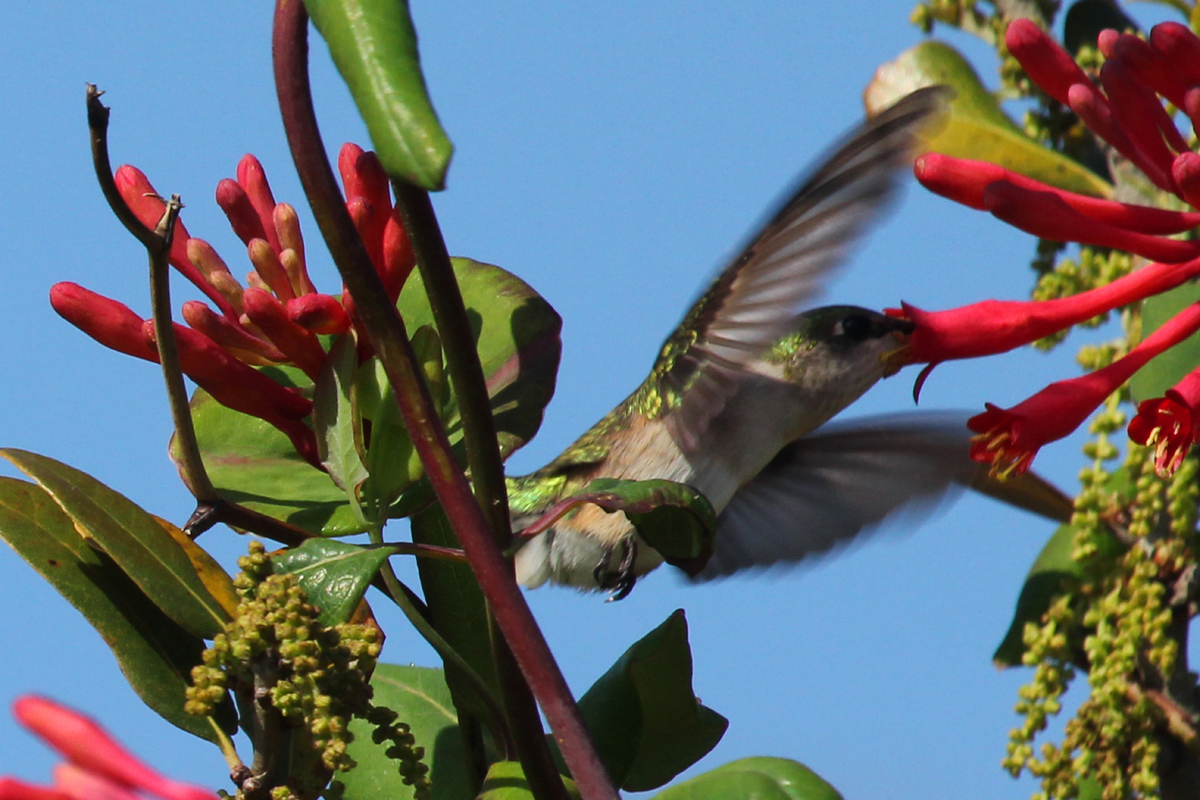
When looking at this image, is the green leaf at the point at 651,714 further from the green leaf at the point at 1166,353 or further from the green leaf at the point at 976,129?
the green leaf at the point at 976,129

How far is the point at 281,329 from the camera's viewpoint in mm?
1321

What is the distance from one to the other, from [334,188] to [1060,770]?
155 cm

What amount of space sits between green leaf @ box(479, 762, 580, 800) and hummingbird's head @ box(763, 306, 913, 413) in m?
1.64

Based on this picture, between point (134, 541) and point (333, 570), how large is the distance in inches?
7.3

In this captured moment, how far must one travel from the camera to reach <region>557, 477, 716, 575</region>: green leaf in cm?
111

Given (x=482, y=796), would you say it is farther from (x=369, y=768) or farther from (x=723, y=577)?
(x=723, y=577)

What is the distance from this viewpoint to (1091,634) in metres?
2.39

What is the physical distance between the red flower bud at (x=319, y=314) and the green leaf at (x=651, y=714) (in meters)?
0.36

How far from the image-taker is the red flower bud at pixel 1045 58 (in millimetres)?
1562

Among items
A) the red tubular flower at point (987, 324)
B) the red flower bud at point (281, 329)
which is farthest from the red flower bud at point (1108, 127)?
the red flower bud at point (281, 329)

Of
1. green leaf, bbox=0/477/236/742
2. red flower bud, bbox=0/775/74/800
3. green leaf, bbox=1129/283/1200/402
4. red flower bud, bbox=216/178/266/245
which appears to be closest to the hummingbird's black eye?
green leaf, bbox=1129/283/1200/402

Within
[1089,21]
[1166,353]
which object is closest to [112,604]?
[1166,353]

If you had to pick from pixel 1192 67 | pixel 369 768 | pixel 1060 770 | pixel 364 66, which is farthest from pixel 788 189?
pixel 364 66

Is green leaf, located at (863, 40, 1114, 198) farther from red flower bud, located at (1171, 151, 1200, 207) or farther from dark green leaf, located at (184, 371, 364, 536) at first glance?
dark green leaf, located at (184, 371, 364, 536)
